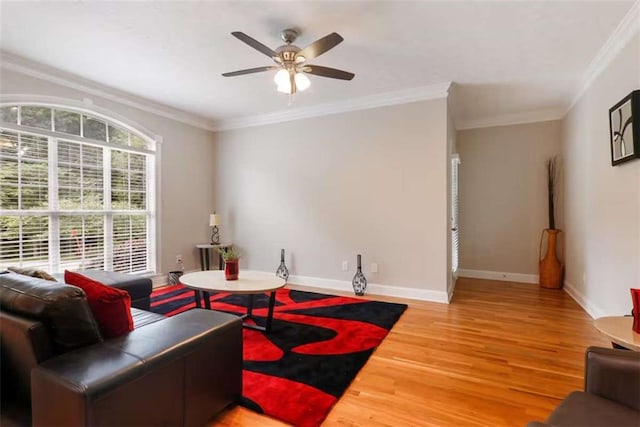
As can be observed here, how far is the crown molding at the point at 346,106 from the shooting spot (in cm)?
395

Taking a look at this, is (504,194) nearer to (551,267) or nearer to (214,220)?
(551,267)

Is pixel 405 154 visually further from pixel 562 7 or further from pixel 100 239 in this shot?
pixel 100 239

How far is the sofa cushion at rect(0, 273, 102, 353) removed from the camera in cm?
136

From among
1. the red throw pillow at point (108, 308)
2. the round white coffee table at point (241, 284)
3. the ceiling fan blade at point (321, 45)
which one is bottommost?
the round white coffee table at point (241, 284)

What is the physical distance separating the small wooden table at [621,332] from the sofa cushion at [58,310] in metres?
2.46

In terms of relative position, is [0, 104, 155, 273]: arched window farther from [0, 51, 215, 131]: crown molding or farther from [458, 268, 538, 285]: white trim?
[458, 268, 538, 285]: white trim

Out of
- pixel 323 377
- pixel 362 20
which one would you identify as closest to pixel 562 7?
pixel 362 20

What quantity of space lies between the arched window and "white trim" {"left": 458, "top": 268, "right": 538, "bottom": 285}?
204 inches

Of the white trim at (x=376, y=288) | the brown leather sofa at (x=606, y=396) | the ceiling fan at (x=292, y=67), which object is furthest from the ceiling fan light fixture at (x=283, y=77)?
the white trim at (x=376, y=288)

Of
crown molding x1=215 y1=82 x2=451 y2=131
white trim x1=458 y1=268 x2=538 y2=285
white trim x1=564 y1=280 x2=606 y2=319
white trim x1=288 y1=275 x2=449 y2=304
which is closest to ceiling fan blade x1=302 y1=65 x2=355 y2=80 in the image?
crown molding x1=215 y1=82 x2=451 y2=131

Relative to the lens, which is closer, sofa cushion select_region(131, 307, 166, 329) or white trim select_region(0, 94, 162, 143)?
sofa cushion select_region(131, 307, 166, 329)

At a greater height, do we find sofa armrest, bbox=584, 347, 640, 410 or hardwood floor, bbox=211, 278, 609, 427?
sofa armrest, bbox=584, 347, 640, 410

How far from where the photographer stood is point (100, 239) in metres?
4.03

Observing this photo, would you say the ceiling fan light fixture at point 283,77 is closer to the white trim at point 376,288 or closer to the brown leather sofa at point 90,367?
the brown leather sofa at point 90,367
